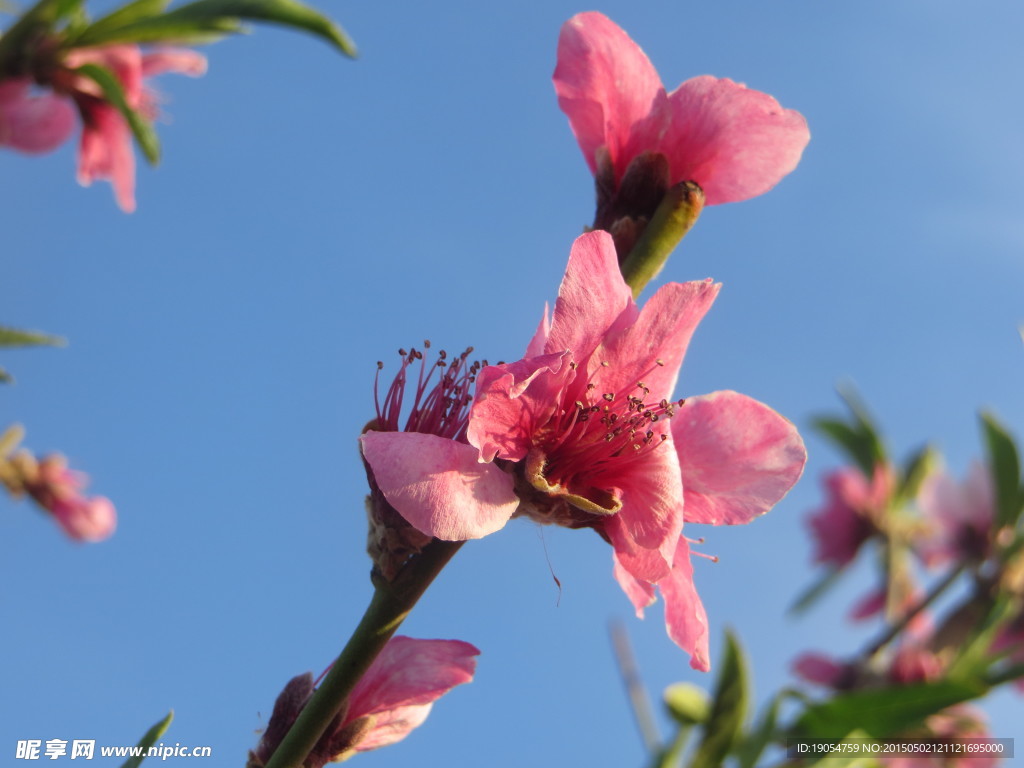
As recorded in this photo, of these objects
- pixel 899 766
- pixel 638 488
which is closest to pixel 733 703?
pixel 638 488

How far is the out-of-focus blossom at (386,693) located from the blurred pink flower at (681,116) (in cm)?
62

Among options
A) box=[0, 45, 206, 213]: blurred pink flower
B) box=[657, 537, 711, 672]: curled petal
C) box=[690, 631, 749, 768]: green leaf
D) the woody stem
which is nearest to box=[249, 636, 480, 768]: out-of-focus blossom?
the woody stem

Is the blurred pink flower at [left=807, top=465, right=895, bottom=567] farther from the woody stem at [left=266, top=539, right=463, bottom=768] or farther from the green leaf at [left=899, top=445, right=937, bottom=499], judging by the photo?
the woody stem at [left=266, top=539, right=463, bottom=768]

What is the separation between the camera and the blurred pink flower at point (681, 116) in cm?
113

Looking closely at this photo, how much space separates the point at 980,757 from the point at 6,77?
91.5 inches

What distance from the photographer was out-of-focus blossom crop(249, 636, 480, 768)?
3.05 feet

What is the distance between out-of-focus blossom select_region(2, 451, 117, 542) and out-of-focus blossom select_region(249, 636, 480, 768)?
3.18m

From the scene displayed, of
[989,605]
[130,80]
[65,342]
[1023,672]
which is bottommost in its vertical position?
[1023,672]

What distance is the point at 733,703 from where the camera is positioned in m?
1.32

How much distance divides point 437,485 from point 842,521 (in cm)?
352

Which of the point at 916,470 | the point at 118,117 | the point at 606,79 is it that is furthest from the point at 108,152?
the point at 916,470

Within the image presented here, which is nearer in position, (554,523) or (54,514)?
(554,523)

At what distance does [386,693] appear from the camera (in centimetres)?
96

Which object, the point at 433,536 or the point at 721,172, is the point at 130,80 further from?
the point at 433,536
